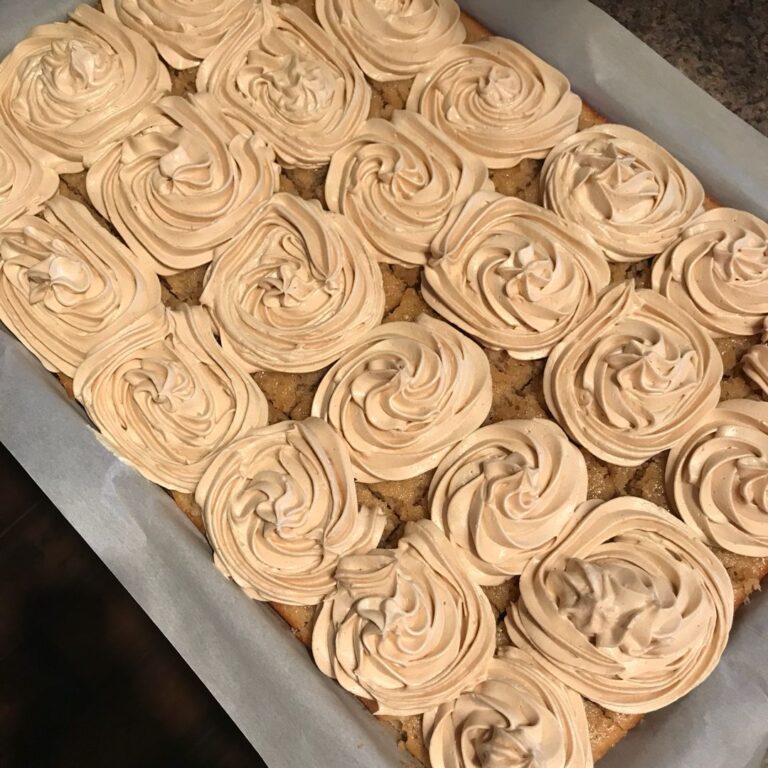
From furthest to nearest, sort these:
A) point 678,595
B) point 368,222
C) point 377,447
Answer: point 368,222 < point 377,447 < point 678,595

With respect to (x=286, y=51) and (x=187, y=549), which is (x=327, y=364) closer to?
(x=187, y=549)

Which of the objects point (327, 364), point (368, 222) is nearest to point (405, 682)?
point (327, 364)

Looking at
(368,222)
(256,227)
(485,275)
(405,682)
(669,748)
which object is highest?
(256,227)

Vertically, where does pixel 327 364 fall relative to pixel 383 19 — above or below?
below

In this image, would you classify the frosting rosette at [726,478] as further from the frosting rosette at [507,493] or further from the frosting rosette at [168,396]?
the frosting rosette at [168,396]

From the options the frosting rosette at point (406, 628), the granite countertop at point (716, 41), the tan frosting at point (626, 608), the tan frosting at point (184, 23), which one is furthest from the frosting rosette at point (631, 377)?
the tan frosting at point (184, 23)

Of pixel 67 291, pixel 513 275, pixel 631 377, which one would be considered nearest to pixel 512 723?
pixel 631 377
